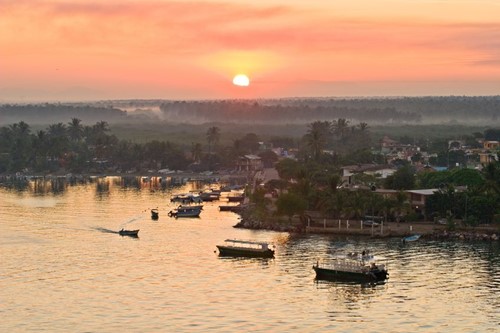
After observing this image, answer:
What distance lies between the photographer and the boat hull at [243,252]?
6400 centimetres

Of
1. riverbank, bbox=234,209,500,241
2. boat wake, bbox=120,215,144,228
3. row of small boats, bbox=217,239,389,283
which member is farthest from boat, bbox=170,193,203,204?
row of small boats, bbox=217,239,389,283

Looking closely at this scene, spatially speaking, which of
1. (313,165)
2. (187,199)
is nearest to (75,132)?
(313,165)

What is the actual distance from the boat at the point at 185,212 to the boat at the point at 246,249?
23049 mm

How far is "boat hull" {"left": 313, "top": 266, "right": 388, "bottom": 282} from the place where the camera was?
56.3 m

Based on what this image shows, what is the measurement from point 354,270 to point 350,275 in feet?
1.29

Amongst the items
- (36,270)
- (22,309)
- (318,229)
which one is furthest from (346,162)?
(22,309)

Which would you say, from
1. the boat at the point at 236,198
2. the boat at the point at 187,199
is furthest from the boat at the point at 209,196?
the boat at the point at 236,198

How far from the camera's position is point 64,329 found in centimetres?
4475

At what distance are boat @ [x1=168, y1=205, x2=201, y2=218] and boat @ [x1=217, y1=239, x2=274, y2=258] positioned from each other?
75.6 ft

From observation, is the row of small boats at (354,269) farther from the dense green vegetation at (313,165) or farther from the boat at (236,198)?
the boat at (236,198)

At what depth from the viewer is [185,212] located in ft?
294

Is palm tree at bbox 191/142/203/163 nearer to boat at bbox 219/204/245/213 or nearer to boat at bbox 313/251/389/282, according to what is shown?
boat at bbox 219/204/245/213

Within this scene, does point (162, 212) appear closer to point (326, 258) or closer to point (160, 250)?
point (160, 250)

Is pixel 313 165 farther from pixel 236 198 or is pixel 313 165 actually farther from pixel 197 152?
pixel 197 152
